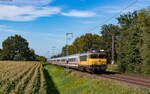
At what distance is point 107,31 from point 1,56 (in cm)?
6164

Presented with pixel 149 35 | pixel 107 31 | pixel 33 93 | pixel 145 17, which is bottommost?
pixel 33 93

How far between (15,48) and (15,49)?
561 millimetres

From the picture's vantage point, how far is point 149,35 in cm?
2531

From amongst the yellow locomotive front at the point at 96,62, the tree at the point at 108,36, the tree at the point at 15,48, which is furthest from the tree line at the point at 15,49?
the yellow locomotive front at the point at 96,62

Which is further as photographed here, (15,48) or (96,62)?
(15,48)

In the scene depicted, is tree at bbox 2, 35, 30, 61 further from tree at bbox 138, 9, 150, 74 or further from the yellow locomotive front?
tree at bbox 138, 9, 150, 74

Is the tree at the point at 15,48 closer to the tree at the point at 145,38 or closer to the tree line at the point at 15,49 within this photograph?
the tree line at the point at 15,49

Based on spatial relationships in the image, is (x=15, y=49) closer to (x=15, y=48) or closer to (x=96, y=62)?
(x=15, y=48)

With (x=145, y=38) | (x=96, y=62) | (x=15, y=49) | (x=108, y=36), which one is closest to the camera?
(x=145, y=38)

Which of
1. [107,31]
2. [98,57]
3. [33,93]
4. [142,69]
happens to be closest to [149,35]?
[142,69]

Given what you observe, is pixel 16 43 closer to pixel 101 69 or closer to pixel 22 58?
pixel 22 58

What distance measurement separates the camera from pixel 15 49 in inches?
4619

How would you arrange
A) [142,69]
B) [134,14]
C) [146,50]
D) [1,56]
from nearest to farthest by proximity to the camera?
1. [146,50]
2. [142,69]
3. [134,14]
4. [1,56]

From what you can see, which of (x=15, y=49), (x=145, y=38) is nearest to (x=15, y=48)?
(x=15, y=49)
